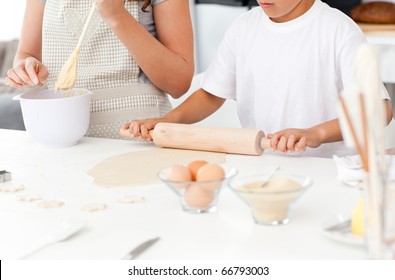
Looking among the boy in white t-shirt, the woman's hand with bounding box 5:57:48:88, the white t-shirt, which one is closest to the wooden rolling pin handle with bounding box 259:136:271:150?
the boy in white t-shirt

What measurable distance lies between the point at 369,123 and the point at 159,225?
45cm

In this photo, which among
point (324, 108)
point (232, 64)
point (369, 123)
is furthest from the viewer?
point (232, 64)

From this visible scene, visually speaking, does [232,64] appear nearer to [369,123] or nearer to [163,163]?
[163,163]

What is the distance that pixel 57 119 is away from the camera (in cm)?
162

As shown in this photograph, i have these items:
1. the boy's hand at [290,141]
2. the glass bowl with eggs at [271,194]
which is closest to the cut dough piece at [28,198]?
the glass bowl with eggs at [271,194]

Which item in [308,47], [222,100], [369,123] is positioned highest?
[369,123]

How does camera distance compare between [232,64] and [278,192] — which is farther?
[232,64]

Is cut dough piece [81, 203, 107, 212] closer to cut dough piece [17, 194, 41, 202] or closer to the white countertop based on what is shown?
the white countertop

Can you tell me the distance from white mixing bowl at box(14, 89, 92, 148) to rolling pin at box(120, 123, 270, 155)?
185 millimetres

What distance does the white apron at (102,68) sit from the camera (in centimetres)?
182

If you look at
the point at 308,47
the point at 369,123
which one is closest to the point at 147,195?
the point at 369,123

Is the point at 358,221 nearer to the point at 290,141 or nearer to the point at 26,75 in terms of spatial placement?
the point at 290,141

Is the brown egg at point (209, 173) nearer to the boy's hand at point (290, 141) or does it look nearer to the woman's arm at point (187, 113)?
the boy's hand at point (290, 141)

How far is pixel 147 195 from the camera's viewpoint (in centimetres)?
126
